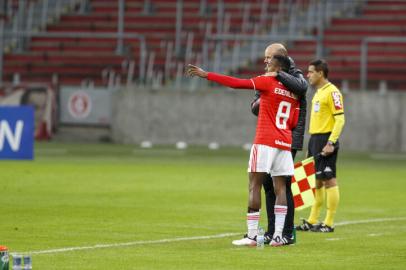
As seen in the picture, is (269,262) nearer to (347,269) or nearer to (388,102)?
(347,269)

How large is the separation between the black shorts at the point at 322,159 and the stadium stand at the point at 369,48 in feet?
75.8

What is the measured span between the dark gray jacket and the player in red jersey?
0.08 m

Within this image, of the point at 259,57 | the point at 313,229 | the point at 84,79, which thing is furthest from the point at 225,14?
the point at 313,229

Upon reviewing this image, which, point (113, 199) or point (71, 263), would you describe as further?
point (113, 199)

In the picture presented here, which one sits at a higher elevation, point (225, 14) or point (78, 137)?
point (225, 14)

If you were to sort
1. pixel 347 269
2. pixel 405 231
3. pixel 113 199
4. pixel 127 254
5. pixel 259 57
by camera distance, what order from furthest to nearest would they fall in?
pixel 259 57 < pixel 113 199 < pixel 405 231 < pixel 127 254 < pixel 347 269

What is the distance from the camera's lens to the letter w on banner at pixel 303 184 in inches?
604

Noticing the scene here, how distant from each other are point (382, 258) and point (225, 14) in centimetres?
3043

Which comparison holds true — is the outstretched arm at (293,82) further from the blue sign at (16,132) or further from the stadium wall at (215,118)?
the stadium wall at (215,118)

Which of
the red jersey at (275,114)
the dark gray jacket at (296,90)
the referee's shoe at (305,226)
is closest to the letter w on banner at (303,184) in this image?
the referee's shoe at (305,226)

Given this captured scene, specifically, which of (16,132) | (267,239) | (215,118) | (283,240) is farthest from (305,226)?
(215,118)

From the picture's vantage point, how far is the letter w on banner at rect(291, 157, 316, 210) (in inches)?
604

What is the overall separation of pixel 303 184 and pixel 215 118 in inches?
934

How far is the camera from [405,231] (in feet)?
50.9
